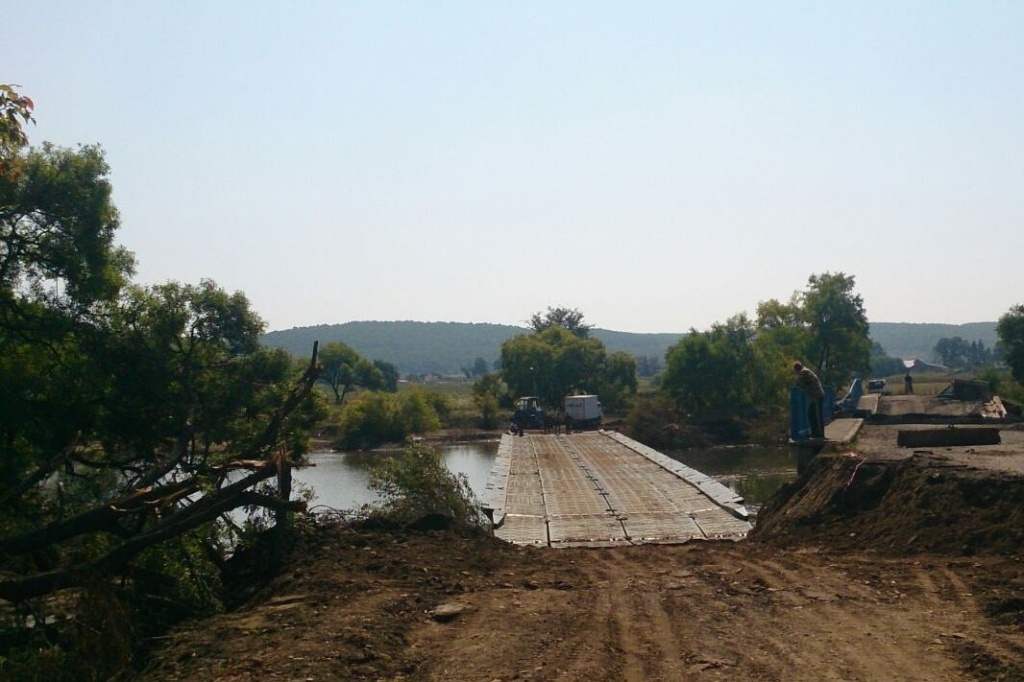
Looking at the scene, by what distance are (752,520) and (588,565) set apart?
685cm

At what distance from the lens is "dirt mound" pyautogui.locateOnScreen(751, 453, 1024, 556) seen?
349 inches

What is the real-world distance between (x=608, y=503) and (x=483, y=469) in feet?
71.9

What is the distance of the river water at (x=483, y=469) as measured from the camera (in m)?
28.8

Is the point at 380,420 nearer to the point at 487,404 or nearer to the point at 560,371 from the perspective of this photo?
the point at 487,404

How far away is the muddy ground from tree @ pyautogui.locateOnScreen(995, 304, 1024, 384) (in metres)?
38.9

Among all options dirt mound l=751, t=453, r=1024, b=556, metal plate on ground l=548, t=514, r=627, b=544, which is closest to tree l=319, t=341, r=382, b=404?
metal plate on ground l=548, t=514, r=627, b=544

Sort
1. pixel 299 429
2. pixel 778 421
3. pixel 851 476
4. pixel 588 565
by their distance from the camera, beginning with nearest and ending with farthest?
pixel 588 565 < pixel 851 476 < pixel 299 429 < pixel 778 421

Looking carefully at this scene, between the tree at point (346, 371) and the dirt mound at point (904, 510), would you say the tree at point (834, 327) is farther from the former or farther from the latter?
the dirt mound at point (904, 510)

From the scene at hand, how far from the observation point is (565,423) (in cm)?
5609

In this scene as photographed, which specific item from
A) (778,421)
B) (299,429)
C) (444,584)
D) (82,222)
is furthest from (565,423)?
(444,584)

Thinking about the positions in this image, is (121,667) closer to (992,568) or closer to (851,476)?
(992,568)

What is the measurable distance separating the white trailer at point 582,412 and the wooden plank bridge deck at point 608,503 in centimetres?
2711

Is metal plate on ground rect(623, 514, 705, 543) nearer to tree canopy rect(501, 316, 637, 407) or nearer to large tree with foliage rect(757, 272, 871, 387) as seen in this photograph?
large tree with foliage rect(757, 272, 871, 387)

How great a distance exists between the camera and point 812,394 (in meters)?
14.5
